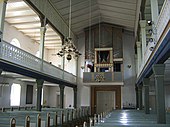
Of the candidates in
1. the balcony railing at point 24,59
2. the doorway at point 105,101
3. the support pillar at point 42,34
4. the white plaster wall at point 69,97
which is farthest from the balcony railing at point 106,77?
the support pillar at point 42,34

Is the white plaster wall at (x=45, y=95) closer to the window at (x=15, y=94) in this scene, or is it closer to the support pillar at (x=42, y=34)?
the window at (x=15, y=94)

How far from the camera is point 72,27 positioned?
66.4ft

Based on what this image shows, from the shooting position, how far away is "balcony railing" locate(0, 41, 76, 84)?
9078 millimetres

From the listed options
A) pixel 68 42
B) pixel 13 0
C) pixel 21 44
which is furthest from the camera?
pixel 21 44

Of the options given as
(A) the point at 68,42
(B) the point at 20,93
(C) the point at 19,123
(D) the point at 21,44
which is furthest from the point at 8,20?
(C) the point at 19,123

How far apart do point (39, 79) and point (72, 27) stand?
8.75 meters

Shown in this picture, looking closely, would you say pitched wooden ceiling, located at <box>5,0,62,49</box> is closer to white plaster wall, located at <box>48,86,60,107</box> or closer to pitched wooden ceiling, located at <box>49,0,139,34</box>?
pitched wooden ceiling, located at <box>49,0,139,34</box>

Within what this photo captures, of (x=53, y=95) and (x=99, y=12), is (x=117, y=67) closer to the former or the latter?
(x=99, y=12)

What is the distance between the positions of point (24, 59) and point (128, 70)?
506 inches

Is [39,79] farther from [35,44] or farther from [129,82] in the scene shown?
[129,82]

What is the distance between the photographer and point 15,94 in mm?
17578

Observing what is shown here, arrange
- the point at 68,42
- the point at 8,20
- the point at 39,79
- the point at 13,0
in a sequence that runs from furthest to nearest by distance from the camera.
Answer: the point at 8,20, the point at 39,79, the point at 13,0, the point at 68,42

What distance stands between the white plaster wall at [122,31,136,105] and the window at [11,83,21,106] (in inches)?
407

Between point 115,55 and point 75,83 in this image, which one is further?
point 75,83
